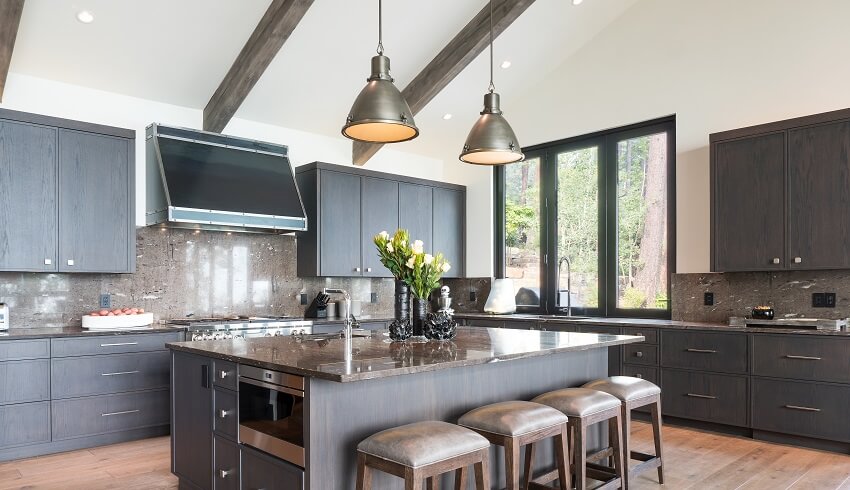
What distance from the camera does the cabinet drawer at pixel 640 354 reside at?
5.03 metres

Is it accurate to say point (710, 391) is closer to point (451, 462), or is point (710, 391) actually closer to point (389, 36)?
point (451, 462)

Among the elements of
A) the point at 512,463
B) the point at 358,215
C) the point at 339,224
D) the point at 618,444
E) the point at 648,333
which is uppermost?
the point at 358,215

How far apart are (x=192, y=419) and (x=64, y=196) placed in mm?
2357

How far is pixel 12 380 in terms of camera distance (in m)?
4.07

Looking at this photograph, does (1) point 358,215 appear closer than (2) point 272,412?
No

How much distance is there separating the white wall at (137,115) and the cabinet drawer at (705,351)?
3776 millimetres

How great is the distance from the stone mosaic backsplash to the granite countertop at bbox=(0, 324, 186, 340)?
4232 mm

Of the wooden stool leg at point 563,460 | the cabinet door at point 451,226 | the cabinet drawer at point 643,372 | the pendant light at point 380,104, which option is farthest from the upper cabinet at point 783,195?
the cabinet door at point 451,226

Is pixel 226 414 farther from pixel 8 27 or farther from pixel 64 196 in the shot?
pixel 8 27

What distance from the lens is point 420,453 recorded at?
2264 mm

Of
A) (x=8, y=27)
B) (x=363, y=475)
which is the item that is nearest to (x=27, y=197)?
(x=8, y=27)

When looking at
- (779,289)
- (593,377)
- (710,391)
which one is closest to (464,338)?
(593,377)

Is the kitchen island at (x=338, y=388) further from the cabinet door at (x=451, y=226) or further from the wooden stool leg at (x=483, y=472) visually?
the cabinet door at (x=451, y=226)

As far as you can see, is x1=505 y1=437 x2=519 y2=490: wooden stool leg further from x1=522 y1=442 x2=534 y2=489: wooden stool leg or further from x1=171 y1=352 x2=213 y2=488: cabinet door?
x1=171 y1=352 x2=213 y2=488: cabinet door
